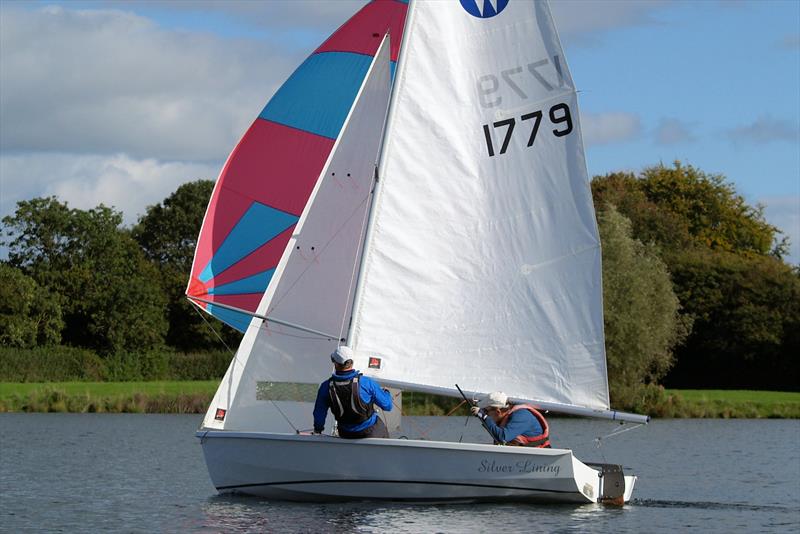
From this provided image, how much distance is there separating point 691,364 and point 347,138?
45.9m

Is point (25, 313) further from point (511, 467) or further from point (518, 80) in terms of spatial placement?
point (511, 467)

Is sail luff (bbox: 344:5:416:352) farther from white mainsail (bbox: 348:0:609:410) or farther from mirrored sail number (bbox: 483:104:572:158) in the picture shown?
mirrored sail number (bbox: 483:104:572:158)

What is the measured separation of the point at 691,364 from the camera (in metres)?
61.1

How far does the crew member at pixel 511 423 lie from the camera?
51.8 ft

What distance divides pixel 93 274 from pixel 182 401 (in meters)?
27.8

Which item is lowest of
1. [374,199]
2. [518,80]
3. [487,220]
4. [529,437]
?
[529,437]

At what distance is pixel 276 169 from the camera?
19.4m

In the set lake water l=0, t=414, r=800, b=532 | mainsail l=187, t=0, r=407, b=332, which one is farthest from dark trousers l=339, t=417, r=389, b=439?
mainsail l=187, t=0, r=407, b=332

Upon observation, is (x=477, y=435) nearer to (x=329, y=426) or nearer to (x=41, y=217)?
(x=329, y=426)

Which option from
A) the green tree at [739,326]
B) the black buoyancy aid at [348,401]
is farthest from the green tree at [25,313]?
the black buoyancy aid at [348,401]

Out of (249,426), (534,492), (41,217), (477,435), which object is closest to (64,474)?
(249,426)

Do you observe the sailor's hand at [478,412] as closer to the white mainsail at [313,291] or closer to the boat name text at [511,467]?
the boat name text at [511,467]

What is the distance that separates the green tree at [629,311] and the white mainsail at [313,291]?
2590cm

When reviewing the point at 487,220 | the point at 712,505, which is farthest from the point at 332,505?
the point at 712,505
